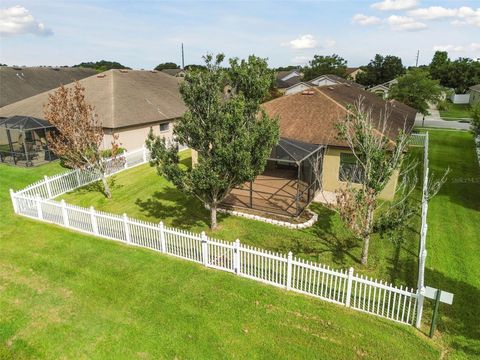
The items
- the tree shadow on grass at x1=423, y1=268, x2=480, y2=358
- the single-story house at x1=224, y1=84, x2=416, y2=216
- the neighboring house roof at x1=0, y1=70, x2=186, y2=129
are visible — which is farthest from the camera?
the neighboring house roof at x1=0, y1=70, x2=186, y2=129

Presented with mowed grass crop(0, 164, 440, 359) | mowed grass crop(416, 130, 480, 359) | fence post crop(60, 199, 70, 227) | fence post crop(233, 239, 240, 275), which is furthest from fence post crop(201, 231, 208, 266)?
mowed grass crop(416, 130, 480, 359)

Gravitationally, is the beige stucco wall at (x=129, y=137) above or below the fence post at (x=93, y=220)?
above

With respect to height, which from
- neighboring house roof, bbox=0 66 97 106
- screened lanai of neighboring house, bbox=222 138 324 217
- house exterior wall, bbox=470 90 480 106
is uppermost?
neighboring house roof, bbox=0 66 97 106

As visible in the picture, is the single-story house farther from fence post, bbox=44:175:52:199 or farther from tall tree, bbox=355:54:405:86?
tall tree, bbox=355:54:405:86

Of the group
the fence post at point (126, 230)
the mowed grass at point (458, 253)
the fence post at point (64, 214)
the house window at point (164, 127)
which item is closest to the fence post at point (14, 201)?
the fence post at point (64, 214)

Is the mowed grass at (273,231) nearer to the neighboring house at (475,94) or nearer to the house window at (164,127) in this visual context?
the house window at (164,127)

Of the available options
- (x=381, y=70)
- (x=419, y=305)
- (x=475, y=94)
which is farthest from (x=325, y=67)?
(x=419, y=305)

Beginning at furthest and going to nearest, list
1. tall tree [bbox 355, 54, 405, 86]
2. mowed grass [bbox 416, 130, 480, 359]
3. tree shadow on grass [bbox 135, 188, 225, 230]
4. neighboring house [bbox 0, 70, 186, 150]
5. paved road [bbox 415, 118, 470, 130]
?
tall tree [bbox 355, 54, 405, 86], paved road [bbox 415, 118, 470, 130], neighboring house [bbox 0, 70, 186, 150], tree shadow on grass [bbox 135, 188, 225, 230], mowed grass [bbox 416, 130, 480, 359]

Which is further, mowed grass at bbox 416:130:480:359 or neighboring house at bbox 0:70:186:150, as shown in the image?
neighboring house at bbox 0:70:186:150
